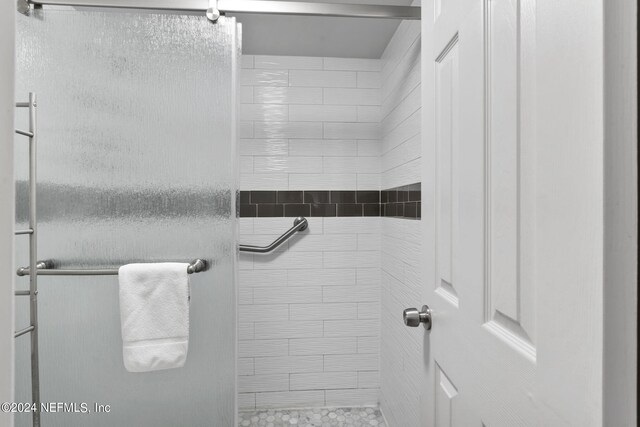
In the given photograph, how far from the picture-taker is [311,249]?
2.06 meters

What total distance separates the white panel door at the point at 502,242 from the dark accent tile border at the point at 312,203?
1226 mm

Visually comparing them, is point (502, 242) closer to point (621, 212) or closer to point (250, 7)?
point (621, 212)

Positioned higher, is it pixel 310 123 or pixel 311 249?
pixel 310 123

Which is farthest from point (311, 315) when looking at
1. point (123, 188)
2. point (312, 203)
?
point (123, 188)

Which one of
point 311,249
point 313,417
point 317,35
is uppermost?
point 317,35

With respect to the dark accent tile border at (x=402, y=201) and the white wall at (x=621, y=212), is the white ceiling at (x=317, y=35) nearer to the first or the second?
the dark accent tile border at (x=402, y=201)

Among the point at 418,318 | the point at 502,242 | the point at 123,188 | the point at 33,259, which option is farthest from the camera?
the point at 123,188

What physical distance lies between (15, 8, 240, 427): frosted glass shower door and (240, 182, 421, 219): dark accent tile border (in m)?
0.82

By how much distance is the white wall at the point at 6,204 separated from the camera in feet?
1.04

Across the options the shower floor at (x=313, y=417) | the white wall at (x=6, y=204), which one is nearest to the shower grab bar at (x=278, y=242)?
the shower floor at (x=313, y=417)

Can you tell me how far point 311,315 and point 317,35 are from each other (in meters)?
1.49

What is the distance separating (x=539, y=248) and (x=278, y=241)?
1.63m

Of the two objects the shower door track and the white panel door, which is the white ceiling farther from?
the white panel door

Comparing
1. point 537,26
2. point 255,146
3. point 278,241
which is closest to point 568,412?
point 537,26
